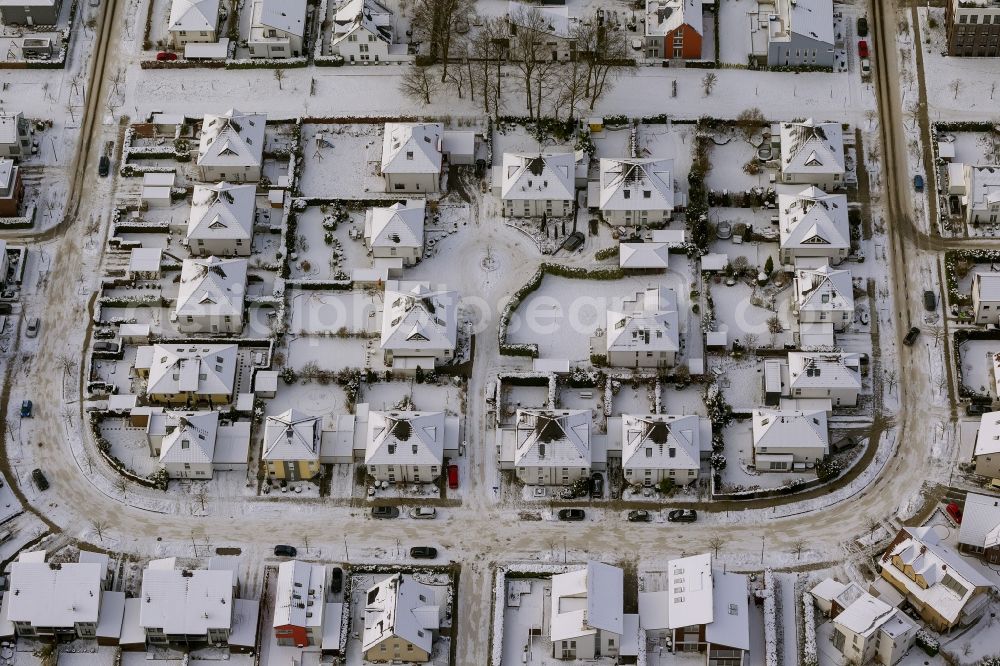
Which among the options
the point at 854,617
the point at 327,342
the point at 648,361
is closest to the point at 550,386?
→ the point at 648,361

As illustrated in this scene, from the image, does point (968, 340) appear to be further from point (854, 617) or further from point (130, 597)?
point (130, 597)

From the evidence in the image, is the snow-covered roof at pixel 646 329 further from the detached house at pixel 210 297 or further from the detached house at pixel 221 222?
the detached house at pixel 221 222

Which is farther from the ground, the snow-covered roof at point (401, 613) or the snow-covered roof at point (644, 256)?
the snow-covered roof at point (644, 256)

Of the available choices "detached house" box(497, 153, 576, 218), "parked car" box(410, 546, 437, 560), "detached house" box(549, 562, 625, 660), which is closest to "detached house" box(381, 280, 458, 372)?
"detached house" box(497, 153, 576, 218)

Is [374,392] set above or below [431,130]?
below

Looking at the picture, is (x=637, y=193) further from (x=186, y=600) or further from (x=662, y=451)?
(x=186, y=600)

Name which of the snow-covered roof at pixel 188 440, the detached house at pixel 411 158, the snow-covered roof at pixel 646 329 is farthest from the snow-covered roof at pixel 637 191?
the snow-covered roof at pixel 188 440

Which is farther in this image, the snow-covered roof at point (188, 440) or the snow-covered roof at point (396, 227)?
the snow-covered roof at point (396, 227)
